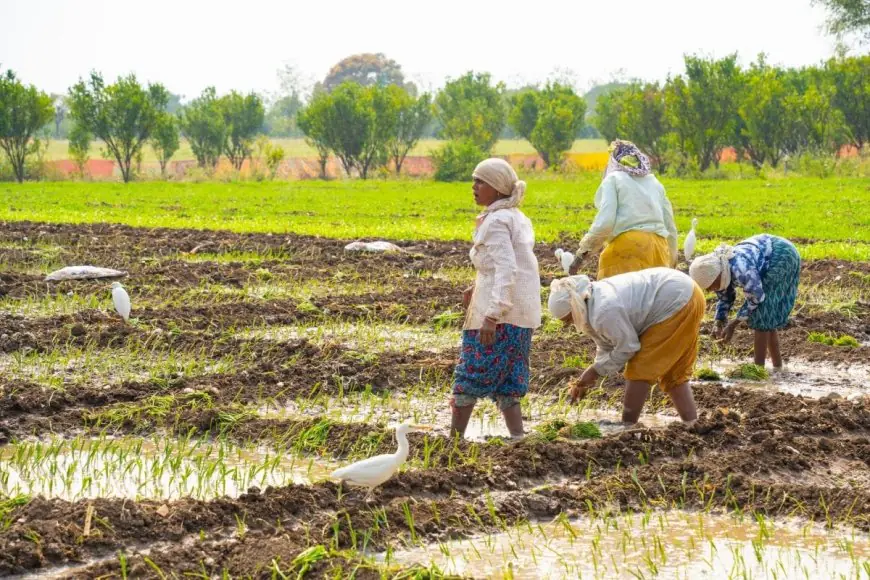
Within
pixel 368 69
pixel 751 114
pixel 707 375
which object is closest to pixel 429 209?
pixel 707 375

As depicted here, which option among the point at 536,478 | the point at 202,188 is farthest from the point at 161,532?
the point at 202,188

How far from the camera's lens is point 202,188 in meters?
36.6

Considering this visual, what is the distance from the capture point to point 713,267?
292 inches

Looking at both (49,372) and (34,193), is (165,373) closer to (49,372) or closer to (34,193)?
(49,372)

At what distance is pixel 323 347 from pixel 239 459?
258 centimetres

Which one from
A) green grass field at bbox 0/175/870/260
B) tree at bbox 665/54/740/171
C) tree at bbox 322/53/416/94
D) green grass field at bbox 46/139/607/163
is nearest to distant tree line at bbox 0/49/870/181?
tree at bbox 665/54/740/171

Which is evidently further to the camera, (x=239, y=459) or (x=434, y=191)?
(x=434, y=191)

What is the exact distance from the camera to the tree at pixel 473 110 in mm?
57344

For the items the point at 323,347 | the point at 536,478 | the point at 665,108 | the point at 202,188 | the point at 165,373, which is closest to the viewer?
the point at 536,478

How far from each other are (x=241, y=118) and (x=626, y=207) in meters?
52.0

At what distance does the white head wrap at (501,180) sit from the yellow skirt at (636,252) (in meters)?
1.50

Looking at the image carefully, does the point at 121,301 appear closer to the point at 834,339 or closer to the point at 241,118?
the point at 834,339

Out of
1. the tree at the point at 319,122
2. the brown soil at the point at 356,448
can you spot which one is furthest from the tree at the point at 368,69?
the brown soil at the point at 356,448

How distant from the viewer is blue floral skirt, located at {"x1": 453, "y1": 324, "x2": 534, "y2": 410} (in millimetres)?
5867
